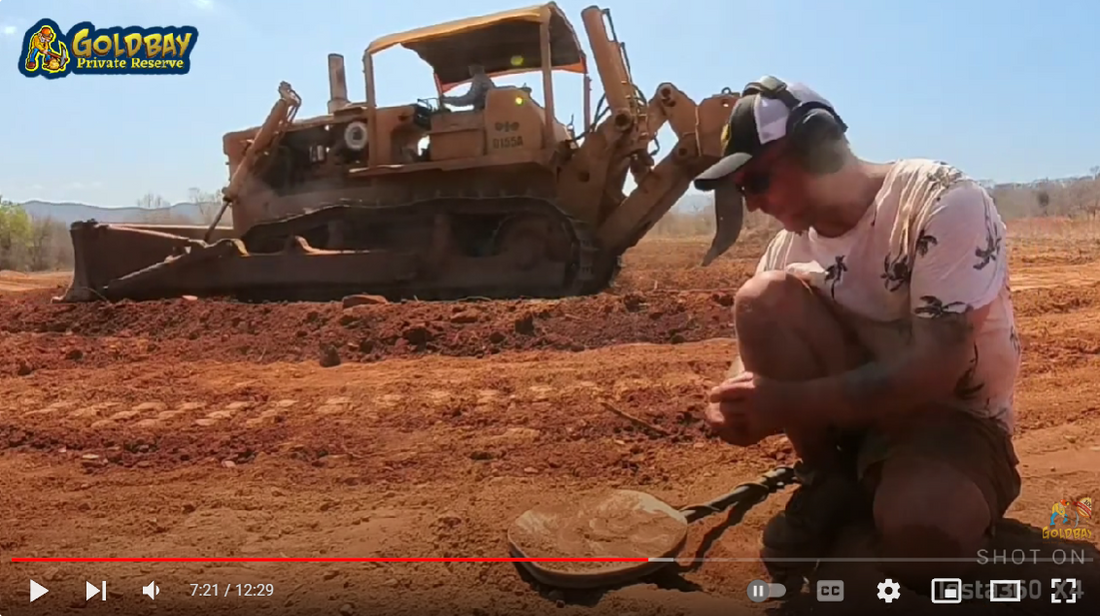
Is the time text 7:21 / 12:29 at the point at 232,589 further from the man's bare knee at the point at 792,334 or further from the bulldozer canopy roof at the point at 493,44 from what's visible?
the bulldozer canopy roof at the point at 493,44

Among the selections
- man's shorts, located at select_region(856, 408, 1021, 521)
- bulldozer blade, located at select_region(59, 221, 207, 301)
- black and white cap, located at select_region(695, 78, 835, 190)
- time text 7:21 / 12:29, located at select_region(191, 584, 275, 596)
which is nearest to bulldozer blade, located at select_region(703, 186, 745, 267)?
black and white cap, located at select_region(695, 78, 835, 190)

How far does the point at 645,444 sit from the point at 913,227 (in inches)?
55.1

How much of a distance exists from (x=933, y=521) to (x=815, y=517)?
0.39m

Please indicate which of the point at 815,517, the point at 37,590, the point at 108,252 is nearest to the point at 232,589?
the point at 37,590

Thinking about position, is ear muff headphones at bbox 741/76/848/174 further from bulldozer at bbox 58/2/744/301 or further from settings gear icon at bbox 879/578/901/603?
bulldozer at bbox 58/2/744/301

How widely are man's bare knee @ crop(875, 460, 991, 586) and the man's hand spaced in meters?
0.27

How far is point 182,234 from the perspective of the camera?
8750mm

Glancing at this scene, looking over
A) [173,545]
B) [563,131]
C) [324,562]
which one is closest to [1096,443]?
[324,562]

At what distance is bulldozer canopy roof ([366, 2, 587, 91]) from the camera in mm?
7395

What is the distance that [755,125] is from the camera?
1624 millimetres

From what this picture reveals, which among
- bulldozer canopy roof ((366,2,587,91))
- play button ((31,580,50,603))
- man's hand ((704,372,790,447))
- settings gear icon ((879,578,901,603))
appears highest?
bulldozer canopy roof ((366,2,587,91))

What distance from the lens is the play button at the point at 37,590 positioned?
1.80 m

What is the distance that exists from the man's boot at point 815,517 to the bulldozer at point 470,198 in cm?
529

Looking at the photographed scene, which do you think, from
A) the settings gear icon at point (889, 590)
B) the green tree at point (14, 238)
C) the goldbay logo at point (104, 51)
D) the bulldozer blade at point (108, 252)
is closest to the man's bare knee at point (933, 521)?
the settings gear icon at point (889, 590)
